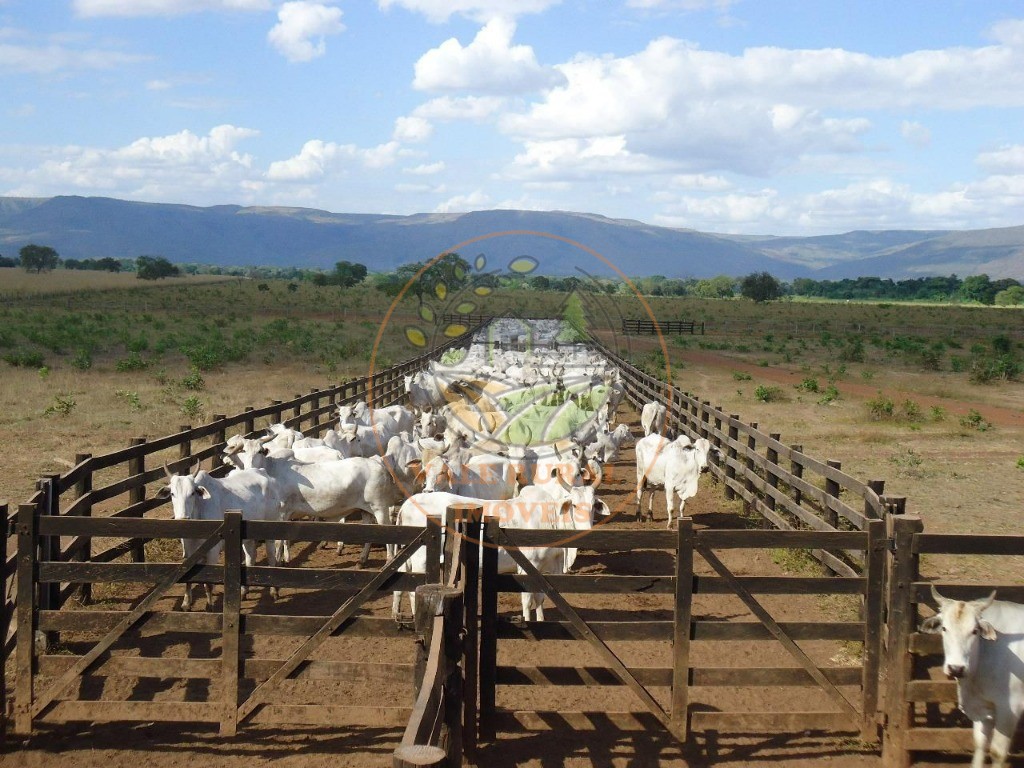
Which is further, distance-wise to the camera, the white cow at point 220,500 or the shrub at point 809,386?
the shrub at point 809,386

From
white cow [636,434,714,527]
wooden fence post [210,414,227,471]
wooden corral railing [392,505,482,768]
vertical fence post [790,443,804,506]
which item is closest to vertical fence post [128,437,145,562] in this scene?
wooden fence post [210,414,227,471]

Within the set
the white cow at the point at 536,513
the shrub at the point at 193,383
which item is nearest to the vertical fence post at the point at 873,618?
the white cow at the point at 536,513

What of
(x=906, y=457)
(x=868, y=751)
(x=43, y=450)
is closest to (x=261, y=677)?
(x=868, y=751)

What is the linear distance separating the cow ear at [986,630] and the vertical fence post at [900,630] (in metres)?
0.49

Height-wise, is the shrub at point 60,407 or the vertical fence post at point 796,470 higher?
the vertical fence post at point 796,470

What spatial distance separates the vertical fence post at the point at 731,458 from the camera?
1402 centimetres

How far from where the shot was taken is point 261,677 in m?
6.08

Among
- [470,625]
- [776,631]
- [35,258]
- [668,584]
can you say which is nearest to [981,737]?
[776,631]

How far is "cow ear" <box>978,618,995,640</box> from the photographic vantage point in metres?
5.41

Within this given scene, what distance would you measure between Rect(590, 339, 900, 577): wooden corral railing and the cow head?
83 cm

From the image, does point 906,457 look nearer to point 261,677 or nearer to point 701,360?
point 261,677

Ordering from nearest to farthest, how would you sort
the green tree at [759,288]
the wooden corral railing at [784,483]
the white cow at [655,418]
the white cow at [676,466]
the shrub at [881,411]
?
the wooden corral railing at [784,483]
the white cow at [676,466]
the white cow at [655,418]
the shrub at [881,411]
the green tree at [759,288]

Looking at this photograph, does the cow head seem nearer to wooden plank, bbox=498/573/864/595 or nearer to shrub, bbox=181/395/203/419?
wooden plank, bbox=498/573/864/595

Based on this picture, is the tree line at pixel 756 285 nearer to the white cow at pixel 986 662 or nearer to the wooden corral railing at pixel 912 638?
the wooden corral railing at pixel 912 638
